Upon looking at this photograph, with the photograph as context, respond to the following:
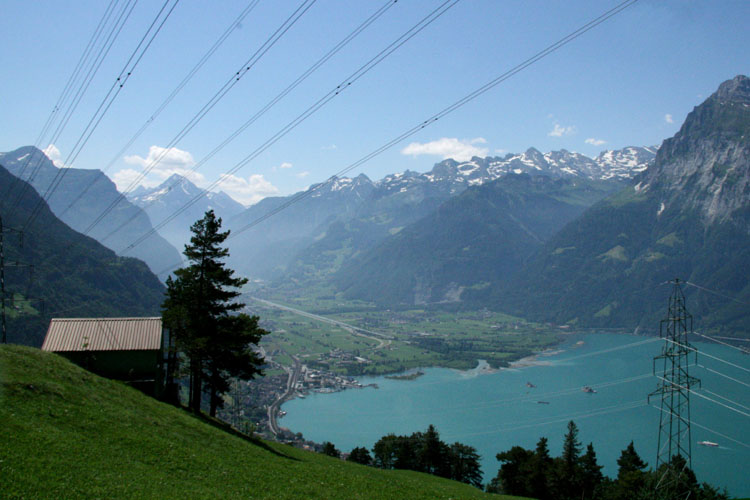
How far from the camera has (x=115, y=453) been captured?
11.4 metres

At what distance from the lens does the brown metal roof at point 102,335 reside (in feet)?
66.2

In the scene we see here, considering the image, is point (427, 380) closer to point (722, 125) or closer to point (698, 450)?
point (698, 450)

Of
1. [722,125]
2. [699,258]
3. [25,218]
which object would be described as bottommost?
[25,218]

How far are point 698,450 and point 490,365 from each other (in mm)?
55376

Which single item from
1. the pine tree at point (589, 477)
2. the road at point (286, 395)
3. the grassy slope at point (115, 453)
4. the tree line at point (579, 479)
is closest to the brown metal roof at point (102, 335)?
the grassy slope at point (115, 453)

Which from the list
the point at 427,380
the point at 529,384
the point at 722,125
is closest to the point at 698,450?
the point at 529,384

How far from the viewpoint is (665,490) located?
80.7 feet

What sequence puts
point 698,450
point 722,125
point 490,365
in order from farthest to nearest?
point 722,125 < point 490,365 < point 698,450

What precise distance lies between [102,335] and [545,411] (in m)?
70.6

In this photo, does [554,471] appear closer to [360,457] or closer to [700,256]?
[360,457]

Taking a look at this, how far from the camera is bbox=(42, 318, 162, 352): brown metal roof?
20188 millimetres

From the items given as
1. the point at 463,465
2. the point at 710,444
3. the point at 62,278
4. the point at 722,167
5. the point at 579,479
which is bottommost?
the point at 463,465

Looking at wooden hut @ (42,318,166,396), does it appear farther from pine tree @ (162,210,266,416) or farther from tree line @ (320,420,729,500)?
tree line @ (320,420,729,500)

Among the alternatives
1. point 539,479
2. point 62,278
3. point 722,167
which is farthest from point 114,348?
point 722,167
